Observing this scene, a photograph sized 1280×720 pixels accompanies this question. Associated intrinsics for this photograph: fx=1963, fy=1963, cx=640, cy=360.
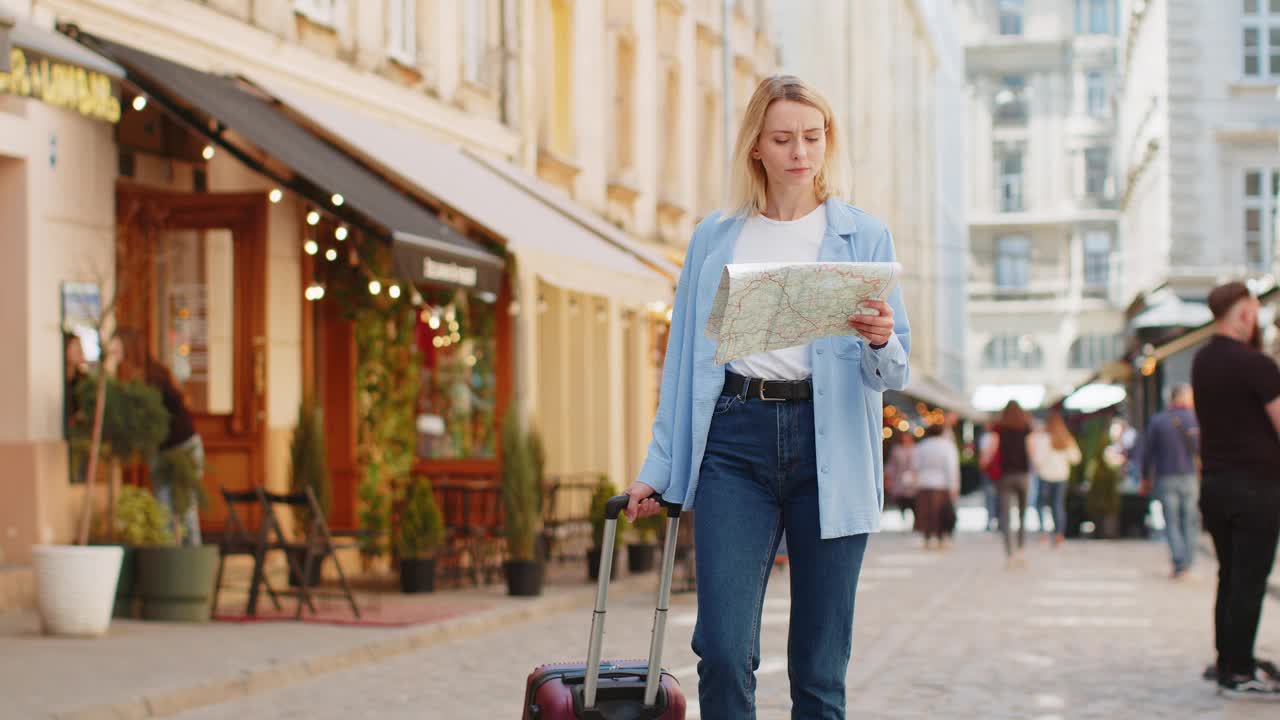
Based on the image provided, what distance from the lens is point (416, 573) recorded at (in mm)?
15234

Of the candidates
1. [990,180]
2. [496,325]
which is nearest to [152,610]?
[496,325]

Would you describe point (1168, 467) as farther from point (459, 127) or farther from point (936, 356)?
point (936, 356)

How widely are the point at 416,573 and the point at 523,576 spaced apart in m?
0.86

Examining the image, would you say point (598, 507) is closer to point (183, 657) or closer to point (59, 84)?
point (183, 657)

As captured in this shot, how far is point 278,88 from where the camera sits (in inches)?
593

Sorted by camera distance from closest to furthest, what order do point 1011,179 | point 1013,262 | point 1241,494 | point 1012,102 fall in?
1. point 1241,494
2. point 1013,262
3. point 1011,179
4. point 1012,102

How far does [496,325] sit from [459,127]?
2.36 meters

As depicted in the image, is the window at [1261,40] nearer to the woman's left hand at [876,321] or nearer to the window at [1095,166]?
the woman's left hand at [876,321]

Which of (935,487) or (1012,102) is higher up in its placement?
(1012,102)

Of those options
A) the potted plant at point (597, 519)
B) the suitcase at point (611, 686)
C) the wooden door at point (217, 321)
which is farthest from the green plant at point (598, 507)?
the suitcase at point (611, 686)

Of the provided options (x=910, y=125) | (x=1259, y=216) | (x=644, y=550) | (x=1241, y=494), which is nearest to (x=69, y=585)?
(x=1241, y=494)

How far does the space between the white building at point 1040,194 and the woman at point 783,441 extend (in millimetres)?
75033

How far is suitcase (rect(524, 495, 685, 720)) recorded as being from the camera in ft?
15.1

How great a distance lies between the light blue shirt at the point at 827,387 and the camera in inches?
180
